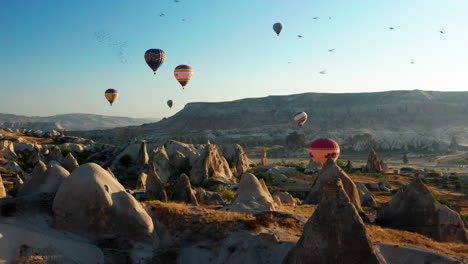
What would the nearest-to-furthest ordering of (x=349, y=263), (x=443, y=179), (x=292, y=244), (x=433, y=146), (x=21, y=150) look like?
1. (x=349, y=263)
2. (x=292, y=244)
3. (x=443, y=179)
4. (x=21, y=150)
5. (x=433, y=146)

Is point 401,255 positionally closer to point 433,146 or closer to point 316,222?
point 316,222

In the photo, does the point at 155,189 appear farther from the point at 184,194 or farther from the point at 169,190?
the point at 169,190

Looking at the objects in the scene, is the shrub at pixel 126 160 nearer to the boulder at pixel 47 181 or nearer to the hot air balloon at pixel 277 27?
the boulder at pixel 47 181

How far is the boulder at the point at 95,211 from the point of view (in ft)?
31.3

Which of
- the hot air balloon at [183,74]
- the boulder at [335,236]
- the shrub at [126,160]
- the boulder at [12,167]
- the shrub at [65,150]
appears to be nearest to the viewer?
the boulder at [335,236]

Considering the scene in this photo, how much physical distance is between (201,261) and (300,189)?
937 inches

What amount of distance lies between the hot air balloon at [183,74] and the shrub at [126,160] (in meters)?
17.1

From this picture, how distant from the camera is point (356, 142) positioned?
9206cm

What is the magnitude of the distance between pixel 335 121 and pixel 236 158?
100279mm

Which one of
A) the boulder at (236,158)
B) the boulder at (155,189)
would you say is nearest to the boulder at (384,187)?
the boulder at (236,158)

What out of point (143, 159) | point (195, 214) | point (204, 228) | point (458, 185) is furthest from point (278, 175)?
point (204, 228)

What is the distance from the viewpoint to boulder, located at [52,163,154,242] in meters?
9.54

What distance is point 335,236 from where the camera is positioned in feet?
24.6

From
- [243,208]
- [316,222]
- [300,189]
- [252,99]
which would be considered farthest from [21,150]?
[252,99]
